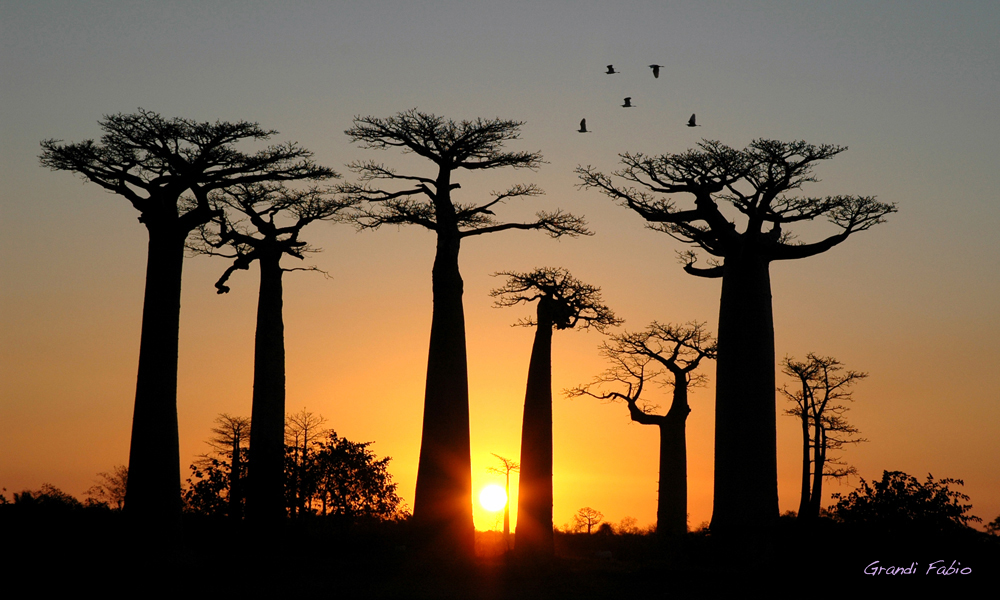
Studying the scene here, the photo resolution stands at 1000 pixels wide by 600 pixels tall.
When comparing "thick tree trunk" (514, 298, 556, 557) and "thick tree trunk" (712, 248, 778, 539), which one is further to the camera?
"thick tree trunk" (514, 298, 556, 557)

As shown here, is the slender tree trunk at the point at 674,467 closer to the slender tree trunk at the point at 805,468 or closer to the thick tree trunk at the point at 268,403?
the slender tree trunk at the point at 805,468

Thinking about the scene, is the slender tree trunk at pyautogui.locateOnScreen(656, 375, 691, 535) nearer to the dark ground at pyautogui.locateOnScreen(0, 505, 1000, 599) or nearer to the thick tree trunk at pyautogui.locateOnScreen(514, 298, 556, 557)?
the thick tree trunk at pyautogui.locateOnScreen(514, 298, 556, 557)

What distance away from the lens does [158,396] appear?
1903 centimetres

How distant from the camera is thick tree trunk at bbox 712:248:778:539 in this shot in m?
18.9

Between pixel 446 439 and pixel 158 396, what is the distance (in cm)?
511

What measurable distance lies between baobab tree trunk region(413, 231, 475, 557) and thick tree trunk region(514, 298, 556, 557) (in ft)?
5.28

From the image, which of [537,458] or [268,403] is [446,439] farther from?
[268,403]

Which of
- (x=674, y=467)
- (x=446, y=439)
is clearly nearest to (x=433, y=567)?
(x=446, y=439)

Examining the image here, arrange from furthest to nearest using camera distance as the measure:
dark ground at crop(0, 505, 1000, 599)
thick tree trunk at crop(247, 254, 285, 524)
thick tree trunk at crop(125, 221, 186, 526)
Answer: thick tree trunk at crop(247, 254, 285, 524) → thick tree trunk at crop(125, 221, 186, 526) → dark ground at crop(0, 505, 1000, 599)

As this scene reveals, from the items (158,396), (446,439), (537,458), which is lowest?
(537,458)

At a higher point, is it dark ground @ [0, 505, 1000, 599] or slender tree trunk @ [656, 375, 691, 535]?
slender tree trunk @ [656, 375, 691, 535]

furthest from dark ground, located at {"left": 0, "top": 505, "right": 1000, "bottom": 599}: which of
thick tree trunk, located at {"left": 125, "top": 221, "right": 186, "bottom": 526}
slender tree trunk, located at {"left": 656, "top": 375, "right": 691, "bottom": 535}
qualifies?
slender tree trunk, located at {"left": 656, "top": 375, "right": 691, "bottom": 535}

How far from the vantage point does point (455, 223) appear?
22.1m

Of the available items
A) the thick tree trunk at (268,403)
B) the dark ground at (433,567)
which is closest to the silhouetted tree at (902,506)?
the dark ground at (433,567)
